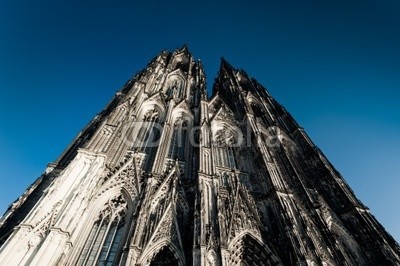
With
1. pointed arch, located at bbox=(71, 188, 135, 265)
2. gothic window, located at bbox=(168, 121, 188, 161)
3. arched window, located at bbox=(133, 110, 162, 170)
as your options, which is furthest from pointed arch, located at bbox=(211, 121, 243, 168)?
pointed arch, located at bbox=(71, 188, 135, 265)

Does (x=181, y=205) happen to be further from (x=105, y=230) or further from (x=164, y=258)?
(x=105, y=230)

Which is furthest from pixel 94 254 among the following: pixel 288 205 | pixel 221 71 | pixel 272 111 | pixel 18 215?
pixel 221 71

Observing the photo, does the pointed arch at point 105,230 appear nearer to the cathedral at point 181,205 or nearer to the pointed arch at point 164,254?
the cathedral at point 181,205

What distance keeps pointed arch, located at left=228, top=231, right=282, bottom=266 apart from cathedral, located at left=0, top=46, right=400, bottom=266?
0.04m

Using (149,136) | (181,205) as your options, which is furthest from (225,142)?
(181,205)

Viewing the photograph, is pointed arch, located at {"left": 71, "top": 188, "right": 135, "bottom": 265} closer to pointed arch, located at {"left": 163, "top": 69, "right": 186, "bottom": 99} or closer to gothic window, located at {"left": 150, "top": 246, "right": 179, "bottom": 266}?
gothic window, located at {"left": 150, "top": 246, "right": 179, "bottom": 266}

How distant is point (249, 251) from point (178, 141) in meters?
8.93

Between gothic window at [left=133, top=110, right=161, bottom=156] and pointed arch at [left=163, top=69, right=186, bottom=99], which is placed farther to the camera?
pointed arch at [left=163, top=69, right=186, bottom=99]

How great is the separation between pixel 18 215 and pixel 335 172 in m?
18.2

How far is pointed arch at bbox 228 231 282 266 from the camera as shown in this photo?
11.6 meters

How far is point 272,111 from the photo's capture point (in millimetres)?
27938

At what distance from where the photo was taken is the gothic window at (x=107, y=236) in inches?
435

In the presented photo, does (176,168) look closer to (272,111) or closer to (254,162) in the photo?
(254,162)

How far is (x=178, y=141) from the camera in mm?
19062
